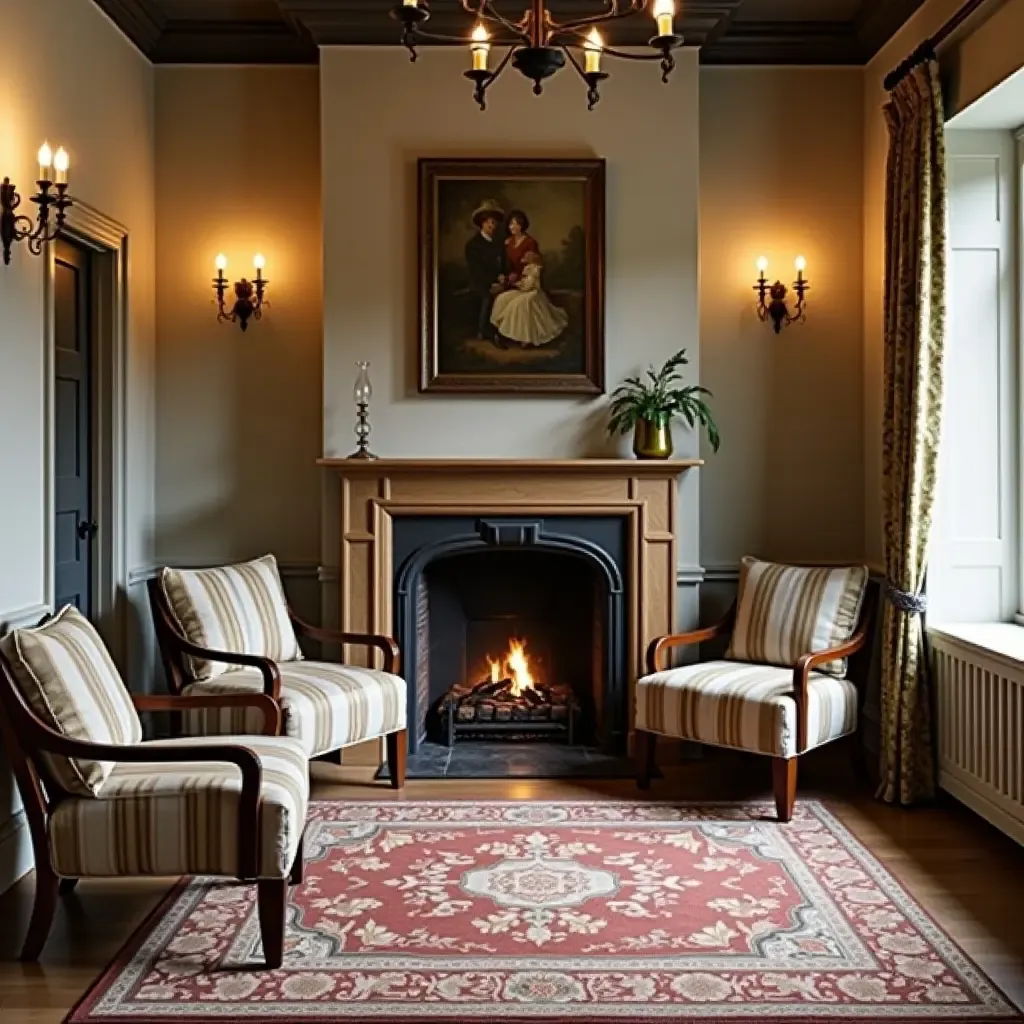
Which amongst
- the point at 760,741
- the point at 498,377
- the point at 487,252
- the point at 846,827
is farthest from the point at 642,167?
the point at 846,827

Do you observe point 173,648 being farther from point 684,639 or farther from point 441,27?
point 441,27

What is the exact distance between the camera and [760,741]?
4387 mm

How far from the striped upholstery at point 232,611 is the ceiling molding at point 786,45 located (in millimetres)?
3008

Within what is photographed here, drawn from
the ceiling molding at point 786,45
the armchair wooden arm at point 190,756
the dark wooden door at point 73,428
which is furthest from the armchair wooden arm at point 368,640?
the ceiling molding at point 786,45

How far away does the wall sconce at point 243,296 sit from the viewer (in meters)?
5.38

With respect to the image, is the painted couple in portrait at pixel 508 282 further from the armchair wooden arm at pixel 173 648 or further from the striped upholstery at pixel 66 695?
the striped upholstery at pixel 66 695

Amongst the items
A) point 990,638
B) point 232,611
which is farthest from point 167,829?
point 990,638

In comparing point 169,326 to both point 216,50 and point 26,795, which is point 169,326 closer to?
point 216,50

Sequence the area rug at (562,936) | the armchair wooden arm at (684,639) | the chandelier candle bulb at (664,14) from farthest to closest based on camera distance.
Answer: the armchair wooden arm at (684,639) < the area rug at (562,936) < the chandelier candle bulb at (664,14)

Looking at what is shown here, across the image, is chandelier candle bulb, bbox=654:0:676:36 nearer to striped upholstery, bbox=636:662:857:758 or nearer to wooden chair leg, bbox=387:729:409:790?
striped upholstery, bbox=636:662:857:758

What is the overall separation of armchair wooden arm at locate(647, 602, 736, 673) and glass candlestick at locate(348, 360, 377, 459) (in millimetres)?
1417

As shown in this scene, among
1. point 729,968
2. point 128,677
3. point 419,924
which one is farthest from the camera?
point 128,677

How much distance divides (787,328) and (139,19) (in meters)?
3.06

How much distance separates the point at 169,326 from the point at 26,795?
9.08ft
